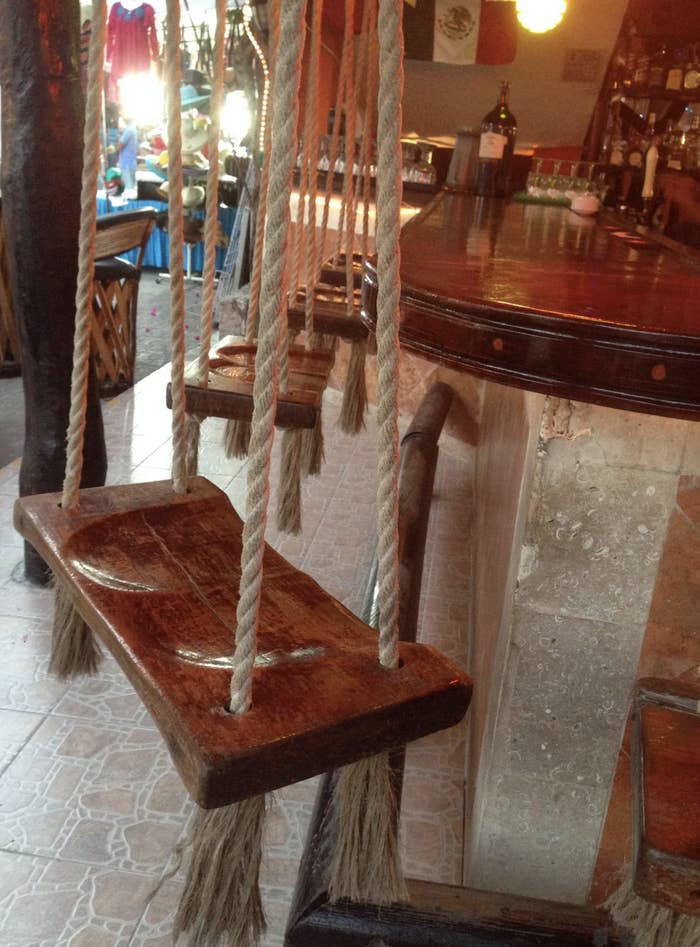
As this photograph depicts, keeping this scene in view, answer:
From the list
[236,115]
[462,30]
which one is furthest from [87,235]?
[236,115]

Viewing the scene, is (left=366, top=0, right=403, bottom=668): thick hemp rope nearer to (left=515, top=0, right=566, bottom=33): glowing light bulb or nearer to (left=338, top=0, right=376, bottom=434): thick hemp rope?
(left=338, top=0, right=376, bottom=434): thick hemp rope

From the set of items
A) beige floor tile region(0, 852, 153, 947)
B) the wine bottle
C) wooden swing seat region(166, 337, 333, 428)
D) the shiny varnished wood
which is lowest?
beige floor tile region(0, 852, 153, 947)

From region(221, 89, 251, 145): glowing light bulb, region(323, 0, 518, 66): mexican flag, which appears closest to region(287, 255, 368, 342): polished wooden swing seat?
region(323, 0, 518, 66): mexican flag

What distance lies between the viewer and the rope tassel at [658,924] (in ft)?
3.58

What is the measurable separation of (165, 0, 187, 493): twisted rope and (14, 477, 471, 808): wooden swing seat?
75 millimetres

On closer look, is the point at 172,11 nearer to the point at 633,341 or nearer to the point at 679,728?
the point at 633,341

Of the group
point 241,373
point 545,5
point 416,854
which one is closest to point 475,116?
point 545,5

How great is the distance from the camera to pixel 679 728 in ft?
3.67

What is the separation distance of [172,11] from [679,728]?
1178 millimetres

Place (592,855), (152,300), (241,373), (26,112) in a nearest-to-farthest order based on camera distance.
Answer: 1. (592,855)
2. (241,373)
3. (26,112)
4. (152,300)

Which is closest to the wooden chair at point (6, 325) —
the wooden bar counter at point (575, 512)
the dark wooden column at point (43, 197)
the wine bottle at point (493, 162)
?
the dark wooden column at point (43, 197)

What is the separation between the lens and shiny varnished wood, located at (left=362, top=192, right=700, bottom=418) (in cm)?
93

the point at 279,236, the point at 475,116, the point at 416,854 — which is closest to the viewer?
the point at 279,236

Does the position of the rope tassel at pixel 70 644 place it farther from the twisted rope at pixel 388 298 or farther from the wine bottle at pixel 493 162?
the wine bottle at pixel 493 162
